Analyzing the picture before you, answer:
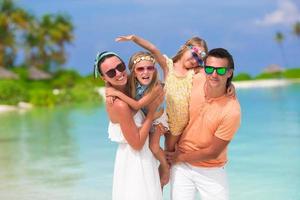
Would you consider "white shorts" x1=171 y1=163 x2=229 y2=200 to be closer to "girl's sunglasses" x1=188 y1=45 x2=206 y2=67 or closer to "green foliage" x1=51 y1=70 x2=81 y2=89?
"girl's sunglasses" x1=188 y1=45 x2=206 y2=67

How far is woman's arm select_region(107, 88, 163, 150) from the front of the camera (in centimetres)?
313

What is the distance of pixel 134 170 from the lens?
3252 millimetres

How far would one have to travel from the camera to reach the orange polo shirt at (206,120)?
3.26 meters

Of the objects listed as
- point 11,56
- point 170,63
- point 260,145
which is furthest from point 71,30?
point 170,63

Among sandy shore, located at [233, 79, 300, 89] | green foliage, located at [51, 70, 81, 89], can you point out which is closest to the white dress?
green foliage, located at [51, 70, 81, 89]

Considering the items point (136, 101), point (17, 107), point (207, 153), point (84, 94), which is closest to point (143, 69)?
point (136, 101)

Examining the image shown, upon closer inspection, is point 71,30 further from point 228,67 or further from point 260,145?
point 228,67

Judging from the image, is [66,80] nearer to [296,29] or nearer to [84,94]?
[84,94]

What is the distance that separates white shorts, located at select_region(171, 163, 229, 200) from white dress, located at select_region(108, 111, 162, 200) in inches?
8.5

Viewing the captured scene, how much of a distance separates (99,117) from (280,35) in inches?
2067

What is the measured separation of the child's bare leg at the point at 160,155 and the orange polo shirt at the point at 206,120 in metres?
0.14

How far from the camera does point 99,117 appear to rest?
18.9 m

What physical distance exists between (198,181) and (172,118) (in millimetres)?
441

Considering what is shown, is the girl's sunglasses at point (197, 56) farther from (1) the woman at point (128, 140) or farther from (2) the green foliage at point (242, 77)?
(2) the green foliage at point (242, 77)
